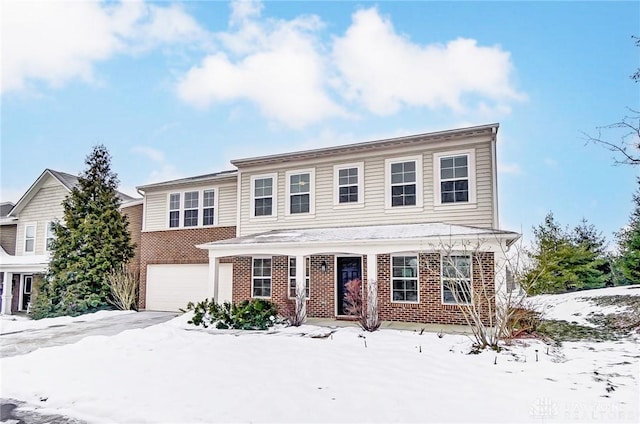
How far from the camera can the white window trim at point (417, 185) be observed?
1302cm

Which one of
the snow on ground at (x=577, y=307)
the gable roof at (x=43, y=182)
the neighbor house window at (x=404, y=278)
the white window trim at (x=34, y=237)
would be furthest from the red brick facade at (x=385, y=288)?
the white window trim at (x=34, y=237)

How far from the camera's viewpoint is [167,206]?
1761 cm

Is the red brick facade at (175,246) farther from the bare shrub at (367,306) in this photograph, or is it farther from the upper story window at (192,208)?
the bare shrub at (367,306)

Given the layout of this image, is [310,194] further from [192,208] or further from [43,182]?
[43,182]

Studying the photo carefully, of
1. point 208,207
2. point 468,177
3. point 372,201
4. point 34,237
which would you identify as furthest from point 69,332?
point 468,177

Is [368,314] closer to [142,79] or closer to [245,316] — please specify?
[245,316]

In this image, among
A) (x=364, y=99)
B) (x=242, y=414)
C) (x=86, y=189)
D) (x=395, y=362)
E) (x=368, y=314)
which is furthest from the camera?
(x=364, y=99)

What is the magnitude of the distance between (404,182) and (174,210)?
9.86m

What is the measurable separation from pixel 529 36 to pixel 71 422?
1605 centimetres

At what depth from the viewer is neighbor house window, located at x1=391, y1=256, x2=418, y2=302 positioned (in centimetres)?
1265

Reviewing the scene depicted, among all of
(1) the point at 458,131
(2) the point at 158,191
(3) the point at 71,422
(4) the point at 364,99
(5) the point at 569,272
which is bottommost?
(3) the point at 71,422

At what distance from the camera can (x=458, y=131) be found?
12.5m

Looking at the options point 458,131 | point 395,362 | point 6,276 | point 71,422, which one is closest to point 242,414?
point 71,422

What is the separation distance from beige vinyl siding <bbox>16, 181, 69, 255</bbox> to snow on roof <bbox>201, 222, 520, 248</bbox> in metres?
11.4
